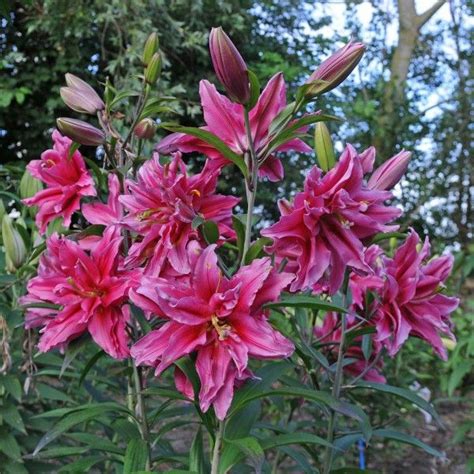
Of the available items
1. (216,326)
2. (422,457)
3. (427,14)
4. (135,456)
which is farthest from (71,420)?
(427,14)

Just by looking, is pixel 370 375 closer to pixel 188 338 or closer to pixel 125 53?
pixel 188 338

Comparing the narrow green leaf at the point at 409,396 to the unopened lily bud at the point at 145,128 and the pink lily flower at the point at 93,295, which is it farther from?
the unopened lily bud at the point at 145,128

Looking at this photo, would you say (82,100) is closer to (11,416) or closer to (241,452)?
(241,452)

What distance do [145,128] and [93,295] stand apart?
281 millimetres

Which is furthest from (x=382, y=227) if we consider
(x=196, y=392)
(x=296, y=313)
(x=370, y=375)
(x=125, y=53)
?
(x=125, y=53)

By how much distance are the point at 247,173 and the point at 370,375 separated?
60 cm

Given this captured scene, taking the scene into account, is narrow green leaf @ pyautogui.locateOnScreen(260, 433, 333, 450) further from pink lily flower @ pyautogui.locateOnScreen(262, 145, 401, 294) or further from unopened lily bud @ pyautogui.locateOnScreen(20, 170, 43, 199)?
unopened lily bud @ pyautogui.locateOnScreen(20, 170, 43, 199)

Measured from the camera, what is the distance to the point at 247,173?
0.88m

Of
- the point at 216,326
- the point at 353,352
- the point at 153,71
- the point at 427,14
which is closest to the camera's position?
the point at 216,326

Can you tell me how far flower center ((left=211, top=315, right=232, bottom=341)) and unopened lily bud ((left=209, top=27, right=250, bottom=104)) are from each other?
0.28 metres

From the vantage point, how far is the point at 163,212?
0.86 metres

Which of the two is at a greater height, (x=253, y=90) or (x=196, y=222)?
(x=253, y=90)

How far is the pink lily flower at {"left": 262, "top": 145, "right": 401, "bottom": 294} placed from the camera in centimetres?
79

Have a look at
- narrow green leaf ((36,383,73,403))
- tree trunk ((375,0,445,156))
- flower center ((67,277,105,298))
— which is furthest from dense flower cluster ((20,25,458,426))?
tree trunk ((375,0,445,156))
